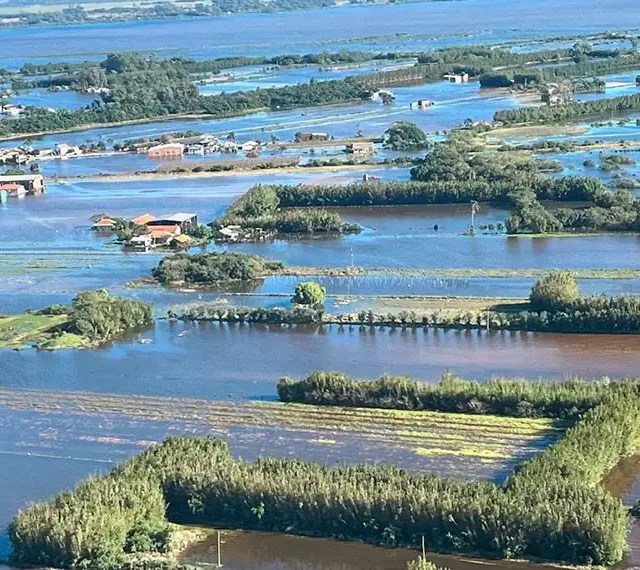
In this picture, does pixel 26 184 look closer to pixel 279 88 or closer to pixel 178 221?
pixel 178 221

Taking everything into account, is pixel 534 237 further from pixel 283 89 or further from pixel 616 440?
pixel 283 89

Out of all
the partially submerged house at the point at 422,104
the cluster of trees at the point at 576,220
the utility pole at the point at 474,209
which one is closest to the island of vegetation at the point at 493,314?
the cluster of trees at the point at 576,220

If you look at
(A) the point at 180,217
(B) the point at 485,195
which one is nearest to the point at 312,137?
(B) the point at 485,195

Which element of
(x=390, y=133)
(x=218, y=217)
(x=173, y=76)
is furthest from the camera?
(x=173, y=76)

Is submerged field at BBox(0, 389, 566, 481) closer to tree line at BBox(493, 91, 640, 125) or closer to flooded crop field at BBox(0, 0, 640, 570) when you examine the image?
flooded crop field at BBox(0, 0, 640, 570)

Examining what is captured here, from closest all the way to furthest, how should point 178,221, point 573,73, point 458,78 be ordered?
point 178,221 → point 573,73 → point 458,78

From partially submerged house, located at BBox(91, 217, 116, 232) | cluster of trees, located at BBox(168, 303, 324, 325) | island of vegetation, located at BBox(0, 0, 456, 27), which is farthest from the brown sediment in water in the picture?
island of vegetation, located at BBox(0, 0, 456, 27)

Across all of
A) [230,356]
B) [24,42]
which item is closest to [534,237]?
[230,356]
